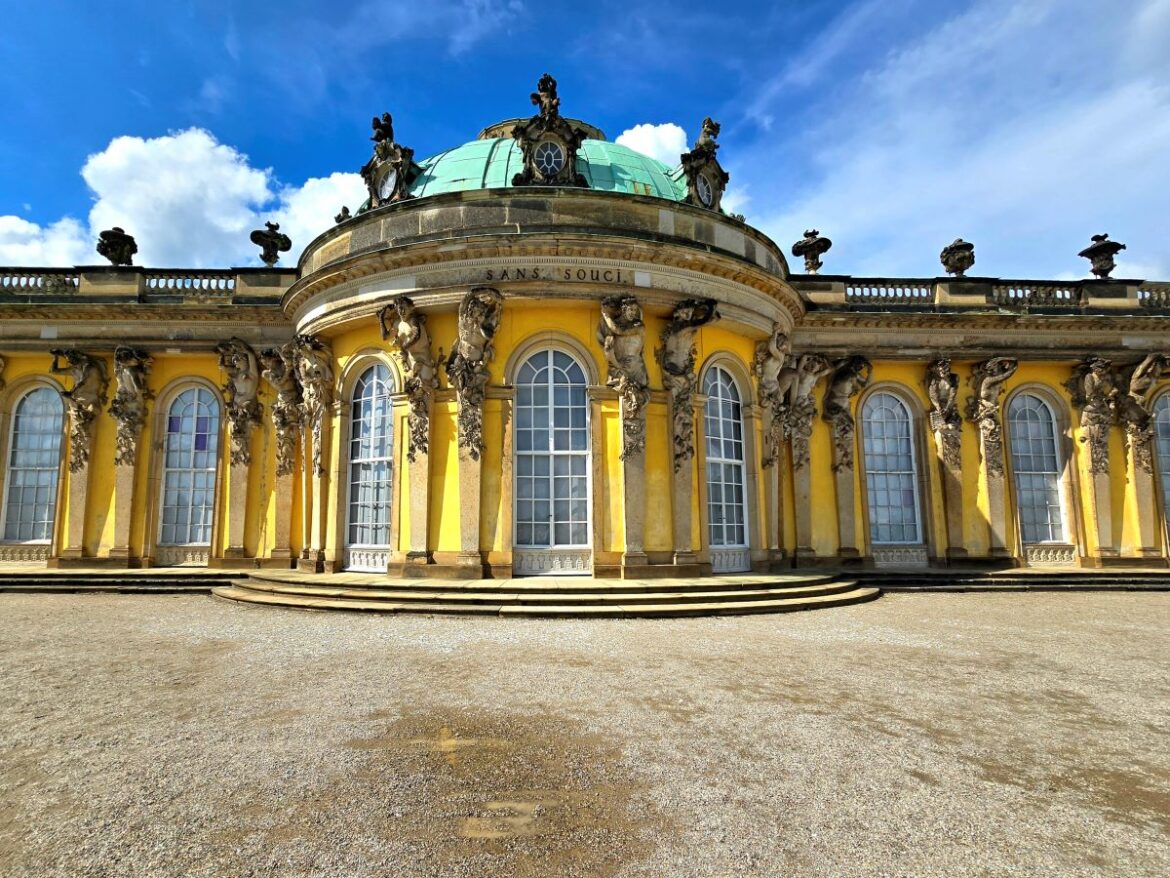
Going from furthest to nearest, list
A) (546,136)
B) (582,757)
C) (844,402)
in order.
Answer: (844,402) < (546,136) < (582,757)

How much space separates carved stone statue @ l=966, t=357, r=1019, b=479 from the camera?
1719 centimetres

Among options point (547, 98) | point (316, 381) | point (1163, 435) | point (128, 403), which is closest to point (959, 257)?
point (1163, 435)

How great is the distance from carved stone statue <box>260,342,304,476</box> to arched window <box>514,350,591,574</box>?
6.54 m

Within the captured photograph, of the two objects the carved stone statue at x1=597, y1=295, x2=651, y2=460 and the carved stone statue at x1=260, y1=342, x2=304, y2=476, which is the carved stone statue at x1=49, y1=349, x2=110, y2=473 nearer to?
the carved stone statue at x1=260, y1=342, x2=304, y2=476

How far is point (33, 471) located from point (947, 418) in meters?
23.7

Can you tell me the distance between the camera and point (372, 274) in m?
13.9

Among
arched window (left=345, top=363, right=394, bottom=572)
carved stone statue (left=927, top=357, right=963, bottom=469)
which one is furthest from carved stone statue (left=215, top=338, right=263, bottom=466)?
carved stone statue (left=927, top=357, right=963, bottom=469)

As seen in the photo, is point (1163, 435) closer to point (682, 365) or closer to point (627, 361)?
point (682, 365)

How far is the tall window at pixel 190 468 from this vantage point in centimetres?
1705

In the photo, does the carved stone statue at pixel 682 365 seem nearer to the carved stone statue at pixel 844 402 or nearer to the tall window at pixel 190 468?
the carved stone statue at pixel 844 402

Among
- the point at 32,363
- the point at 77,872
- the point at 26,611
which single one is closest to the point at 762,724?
the point at 77,872

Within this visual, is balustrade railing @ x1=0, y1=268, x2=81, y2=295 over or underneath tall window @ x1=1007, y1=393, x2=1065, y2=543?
over

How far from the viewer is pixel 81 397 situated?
1695 centimetres

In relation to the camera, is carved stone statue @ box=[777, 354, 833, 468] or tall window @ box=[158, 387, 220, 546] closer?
carved stone statue @ box=[777, 354, 833, 468]
